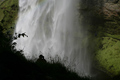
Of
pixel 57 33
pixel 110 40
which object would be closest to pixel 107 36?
pixel 110 40

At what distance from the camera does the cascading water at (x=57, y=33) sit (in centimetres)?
889

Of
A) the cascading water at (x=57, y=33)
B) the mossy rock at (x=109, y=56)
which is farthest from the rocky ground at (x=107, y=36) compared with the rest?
the cascading water at (x=57, y=33)

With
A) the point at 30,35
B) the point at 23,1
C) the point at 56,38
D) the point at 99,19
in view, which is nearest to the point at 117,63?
the point at 99,19

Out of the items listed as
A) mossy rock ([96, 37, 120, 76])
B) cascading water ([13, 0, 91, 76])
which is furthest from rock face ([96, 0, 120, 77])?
cascading water ([13, 0, 91, 76])

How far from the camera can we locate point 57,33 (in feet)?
33.3

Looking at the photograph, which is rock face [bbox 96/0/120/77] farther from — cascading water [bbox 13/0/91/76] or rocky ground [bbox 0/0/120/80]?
cascading water [bbox 13/0/91/76]

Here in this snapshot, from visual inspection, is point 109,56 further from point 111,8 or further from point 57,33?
point 57,33

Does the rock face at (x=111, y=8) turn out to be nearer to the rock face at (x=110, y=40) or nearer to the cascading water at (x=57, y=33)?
the rock face at (x=110, y=40)

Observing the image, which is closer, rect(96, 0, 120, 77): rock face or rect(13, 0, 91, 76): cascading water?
rect(96, 0, 120, 77): rock face

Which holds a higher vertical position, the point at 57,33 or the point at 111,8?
the point at 111,8

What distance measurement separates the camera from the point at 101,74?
691cm

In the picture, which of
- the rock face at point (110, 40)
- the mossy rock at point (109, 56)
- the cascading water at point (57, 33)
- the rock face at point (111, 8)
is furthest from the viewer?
the cascading water at point (57, 33)

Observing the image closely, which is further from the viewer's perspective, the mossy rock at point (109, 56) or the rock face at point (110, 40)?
the rock face at point (110, 40)

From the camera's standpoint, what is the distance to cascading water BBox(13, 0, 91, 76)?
8.89 metres
